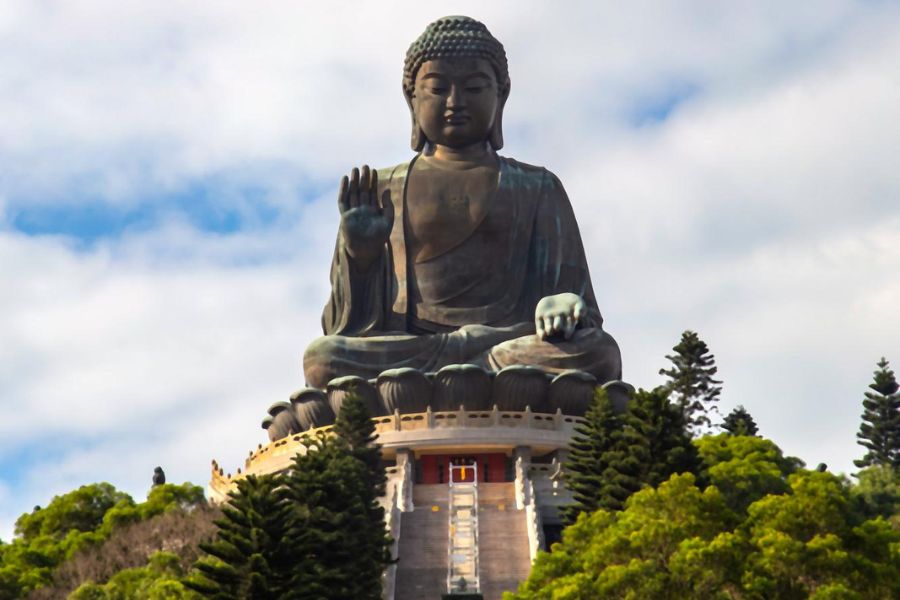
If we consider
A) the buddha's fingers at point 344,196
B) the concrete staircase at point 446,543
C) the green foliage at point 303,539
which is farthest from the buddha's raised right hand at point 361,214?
the green foliage at point 303,539

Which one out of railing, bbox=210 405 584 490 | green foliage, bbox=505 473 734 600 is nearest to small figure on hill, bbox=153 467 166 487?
railing, bbox=210 405 584 490

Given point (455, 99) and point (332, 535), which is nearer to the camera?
point (332, 535)

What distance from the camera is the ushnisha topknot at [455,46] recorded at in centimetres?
4344

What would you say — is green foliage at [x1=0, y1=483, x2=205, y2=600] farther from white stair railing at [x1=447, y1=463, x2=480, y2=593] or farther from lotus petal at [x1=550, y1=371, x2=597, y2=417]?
lotus petal at [x1=550, y1=371, x2=597, y2=417]

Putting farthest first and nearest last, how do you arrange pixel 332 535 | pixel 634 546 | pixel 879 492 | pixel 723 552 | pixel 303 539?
1. pixel 879 492
2. pixel 332 535
3. pixel 303 539
4. pixel 634 546
5. pixel 723 552

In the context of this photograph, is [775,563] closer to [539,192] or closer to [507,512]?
[507,512]

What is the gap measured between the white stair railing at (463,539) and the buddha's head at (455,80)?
10162mm

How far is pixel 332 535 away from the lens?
26.8 m

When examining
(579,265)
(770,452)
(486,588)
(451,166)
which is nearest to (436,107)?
(451,166)

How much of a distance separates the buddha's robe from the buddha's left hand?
26 centimetres

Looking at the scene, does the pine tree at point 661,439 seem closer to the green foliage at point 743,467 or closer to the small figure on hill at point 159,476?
the green foliage at point 743,467

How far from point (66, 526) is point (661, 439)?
13777 mm

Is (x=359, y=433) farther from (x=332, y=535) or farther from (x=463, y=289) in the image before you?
(x=463, y=289)

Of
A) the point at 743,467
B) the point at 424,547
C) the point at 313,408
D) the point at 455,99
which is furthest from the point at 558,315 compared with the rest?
the point at 424,547
